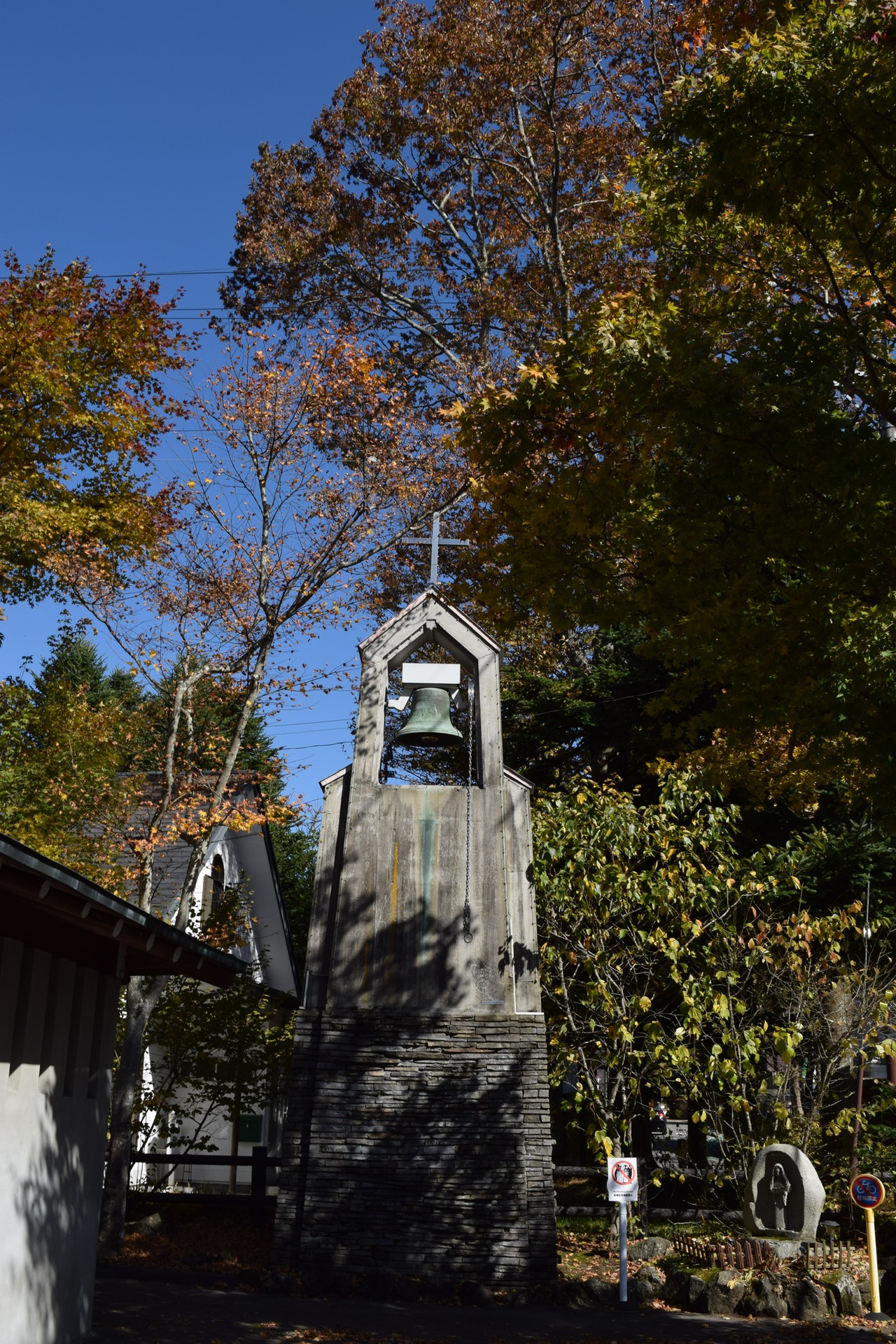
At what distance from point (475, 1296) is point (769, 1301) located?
9.90 feet

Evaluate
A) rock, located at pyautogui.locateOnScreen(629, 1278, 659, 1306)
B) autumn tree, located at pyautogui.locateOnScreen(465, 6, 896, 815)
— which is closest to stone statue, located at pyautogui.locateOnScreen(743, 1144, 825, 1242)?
rock, located at pyautogui.locateOnScreen(629, 1278, 659, 1306)

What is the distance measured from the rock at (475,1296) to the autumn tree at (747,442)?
6274 mm

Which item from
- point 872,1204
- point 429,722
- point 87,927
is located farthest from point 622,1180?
point 87,927

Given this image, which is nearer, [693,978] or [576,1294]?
[576,1294]

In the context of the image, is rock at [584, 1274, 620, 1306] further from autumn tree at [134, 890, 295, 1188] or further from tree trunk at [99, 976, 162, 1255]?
autumn tree at [134, 890, 295, 1188]

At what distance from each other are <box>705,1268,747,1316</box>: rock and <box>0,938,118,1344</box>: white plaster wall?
6.30 metres

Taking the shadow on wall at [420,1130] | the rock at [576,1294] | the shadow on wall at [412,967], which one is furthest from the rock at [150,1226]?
the rock at [576,1294]

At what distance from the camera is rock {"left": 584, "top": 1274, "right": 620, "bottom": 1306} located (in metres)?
11.7

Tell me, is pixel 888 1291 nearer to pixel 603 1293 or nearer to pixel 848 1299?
pixel 848 1299

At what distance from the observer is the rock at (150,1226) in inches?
598

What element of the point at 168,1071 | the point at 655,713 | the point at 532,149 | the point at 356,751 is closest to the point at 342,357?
the point at 356,751

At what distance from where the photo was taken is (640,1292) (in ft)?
39.3

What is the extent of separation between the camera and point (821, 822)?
1839 centimetres

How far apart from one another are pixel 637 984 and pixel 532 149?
53.4 ft
